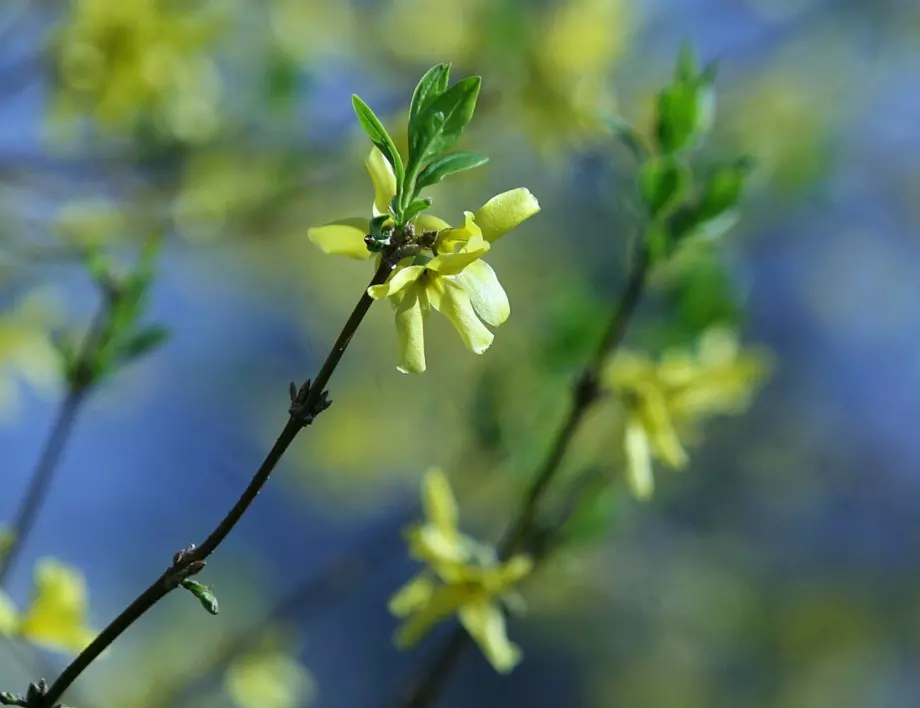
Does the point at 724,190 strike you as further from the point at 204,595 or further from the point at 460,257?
the point at 204,595

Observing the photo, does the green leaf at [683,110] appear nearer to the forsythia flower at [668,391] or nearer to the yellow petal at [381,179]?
the forsythia flower at [668,391]

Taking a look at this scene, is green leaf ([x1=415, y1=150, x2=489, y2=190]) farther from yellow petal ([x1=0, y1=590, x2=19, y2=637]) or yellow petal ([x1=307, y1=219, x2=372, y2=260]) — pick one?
yellow petal ([x1=0, y1=590, x2=19, y2=637])

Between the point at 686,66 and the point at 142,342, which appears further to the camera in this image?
the point at 686,66

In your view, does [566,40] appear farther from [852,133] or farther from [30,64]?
[852,133]

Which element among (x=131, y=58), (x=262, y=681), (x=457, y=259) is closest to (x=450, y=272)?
(x=457, y=259)

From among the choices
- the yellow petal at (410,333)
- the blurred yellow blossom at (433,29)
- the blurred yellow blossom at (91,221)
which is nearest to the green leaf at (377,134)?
the yellow petal at (410,333)

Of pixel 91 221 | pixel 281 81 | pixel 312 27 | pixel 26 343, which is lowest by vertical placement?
pixel 26 343

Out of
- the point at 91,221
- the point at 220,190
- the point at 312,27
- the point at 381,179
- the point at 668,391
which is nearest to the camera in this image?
the point at 381,179
